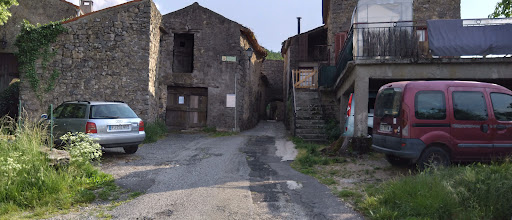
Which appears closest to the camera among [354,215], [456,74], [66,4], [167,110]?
[354,215]

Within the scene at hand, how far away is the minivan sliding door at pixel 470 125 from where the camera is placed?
19.5ft

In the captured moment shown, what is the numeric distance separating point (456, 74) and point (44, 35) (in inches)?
548

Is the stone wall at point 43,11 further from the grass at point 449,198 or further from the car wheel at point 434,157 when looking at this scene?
the grass at point 449,198

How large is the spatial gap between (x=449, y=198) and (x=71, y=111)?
8101 mm

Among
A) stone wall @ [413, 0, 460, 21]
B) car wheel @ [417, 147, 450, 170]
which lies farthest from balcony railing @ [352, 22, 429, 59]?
stone wall @ [413, 0, 460, 21]

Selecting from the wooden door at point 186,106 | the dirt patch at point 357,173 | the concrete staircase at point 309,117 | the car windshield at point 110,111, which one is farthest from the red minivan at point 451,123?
the wooden door at point 186,106

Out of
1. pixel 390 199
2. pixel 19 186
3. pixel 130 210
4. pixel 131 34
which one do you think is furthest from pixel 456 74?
pixel 131 34

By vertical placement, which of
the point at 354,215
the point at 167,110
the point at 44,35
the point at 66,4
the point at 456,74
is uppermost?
the point at 66,4

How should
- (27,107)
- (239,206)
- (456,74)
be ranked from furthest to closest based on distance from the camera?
(27,107) < (456,74) < (239,206)

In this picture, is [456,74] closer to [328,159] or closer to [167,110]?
[328,159]

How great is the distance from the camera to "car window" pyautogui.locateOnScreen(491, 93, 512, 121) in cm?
604

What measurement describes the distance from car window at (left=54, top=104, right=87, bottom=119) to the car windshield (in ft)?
0.86

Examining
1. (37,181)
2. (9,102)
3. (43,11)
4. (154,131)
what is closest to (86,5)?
(43,11)

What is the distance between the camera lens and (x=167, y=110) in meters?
15.7
